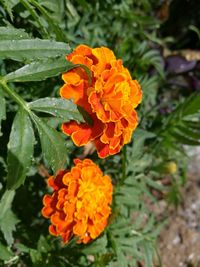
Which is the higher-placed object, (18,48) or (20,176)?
(18,48)

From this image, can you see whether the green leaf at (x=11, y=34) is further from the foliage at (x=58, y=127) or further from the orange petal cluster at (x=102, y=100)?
the orange petal cluster at (x=102, y=100)

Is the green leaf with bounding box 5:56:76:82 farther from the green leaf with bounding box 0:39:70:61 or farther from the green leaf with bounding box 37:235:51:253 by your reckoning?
the green leaf with bounding box 37:235:51:253

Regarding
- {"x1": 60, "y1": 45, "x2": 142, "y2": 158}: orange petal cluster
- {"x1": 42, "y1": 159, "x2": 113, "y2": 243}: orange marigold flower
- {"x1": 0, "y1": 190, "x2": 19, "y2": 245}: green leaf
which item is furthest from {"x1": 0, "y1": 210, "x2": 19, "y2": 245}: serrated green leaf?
{"x1": 60, "y1": 45, "x2": 142, "y2": 158}: orange petal cluster

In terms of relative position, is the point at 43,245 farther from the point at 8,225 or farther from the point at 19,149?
the point at 19,149

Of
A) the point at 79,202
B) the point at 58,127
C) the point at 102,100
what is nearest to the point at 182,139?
the point at 58,127

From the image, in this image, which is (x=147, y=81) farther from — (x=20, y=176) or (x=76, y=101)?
(x=20, y=176)

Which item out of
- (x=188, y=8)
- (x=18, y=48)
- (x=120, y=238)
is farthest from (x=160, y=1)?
(x=18, y=48)

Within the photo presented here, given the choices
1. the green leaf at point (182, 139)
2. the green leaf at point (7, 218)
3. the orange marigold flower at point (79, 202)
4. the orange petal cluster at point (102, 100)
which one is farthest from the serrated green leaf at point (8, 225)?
the green leaf at point (182, 139)
